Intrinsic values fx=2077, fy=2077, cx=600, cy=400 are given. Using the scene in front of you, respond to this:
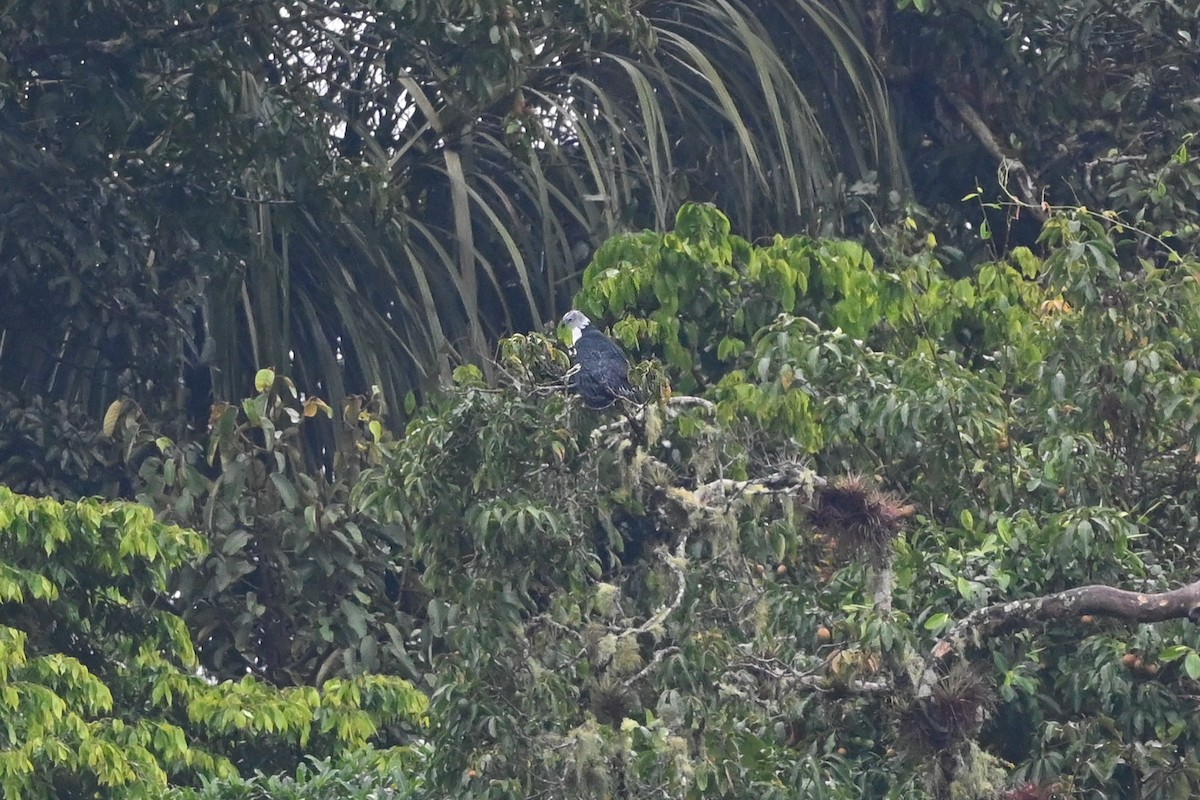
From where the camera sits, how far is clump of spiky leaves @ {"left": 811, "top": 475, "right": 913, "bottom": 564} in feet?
15.6

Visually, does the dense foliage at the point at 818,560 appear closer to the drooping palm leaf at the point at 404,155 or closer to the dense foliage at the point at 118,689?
the dense foliage at the point at 118,689

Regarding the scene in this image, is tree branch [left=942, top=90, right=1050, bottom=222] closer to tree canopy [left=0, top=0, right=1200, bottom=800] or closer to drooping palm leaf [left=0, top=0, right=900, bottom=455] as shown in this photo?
tree canopy [left=0, top=0, right=1200, bottom=800]

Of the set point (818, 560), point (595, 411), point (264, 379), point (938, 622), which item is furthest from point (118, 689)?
point (938, 622)

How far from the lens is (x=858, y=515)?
4.77 meters

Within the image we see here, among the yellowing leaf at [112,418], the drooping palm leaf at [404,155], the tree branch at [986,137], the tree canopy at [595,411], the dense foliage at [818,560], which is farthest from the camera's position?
the tree branch at [986,137]

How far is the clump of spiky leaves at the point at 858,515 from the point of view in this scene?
187 inches

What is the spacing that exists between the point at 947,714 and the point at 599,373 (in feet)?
4.63

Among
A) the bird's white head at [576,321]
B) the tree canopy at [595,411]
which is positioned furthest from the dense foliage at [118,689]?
the bird's white head at [576,321]

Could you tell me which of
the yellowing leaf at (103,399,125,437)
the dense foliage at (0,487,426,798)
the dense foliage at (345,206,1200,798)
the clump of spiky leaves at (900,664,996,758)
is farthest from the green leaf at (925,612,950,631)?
the yellowing leaf at (103,399,125,437)

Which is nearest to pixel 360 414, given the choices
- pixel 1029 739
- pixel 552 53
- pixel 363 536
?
pixel 363 536

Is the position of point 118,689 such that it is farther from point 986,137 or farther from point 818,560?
point 986,137

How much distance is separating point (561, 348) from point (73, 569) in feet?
5.21

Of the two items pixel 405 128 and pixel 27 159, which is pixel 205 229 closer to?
pixel 27 159

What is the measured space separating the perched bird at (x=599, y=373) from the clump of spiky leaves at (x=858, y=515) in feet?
2.20
